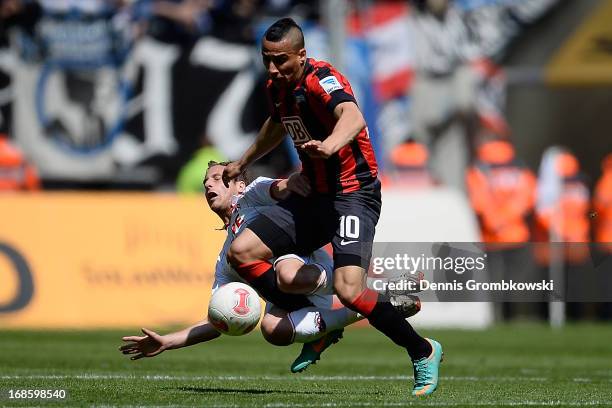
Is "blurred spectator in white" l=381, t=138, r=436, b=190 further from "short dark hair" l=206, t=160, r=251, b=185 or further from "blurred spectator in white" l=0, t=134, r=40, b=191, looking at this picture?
"short dark hair" l=206, t=160, r=251, b=185

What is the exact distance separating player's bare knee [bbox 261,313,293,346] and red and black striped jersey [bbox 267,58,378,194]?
0.90 meters

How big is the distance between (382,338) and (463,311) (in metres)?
1.75

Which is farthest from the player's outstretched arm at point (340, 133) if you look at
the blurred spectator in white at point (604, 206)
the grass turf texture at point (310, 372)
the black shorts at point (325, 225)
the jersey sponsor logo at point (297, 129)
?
the blurred spectator in white at point (604, 206)

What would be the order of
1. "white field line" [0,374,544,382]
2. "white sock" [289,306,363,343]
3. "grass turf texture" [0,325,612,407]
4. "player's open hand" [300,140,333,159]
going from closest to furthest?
"player's open hand" [300,140,333,159] → "grass turf texture" [0,325,612,407] → "white sock" [289,306,363,343] → "white field line" [0,374,544,382]

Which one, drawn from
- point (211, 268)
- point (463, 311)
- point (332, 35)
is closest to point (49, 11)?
point (332, 35)

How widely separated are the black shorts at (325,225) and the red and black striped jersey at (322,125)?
0.30 ft

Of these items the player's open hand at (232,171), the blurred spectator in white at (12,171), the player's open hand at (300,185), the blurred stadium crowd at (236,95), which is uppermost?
the blurred stadium crowd at (236,95)

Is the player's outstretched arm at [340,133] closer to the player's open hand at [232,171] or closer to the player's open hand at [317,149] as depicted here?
the player's open hand at [317,149]

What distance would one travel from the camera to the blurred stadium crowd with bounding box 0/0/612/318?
2036 centimetres

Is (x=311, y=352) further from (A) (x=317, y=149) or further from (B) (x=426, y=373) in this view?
(A) (x=317, y=149)

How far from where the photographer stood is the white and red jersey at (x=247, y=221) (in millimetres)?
9227

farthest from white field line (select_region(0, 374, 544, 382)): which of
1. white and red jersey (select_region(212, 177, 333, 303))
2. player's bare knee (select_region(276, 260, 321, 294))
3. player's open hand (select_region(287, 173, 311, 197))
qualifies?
player's open hand (select_region(287, 173, 311, 197))

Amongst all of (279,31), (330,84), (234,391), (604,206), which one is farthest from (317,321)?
(604,206)

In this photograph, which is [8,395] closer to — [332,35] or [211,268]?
[211,268]
